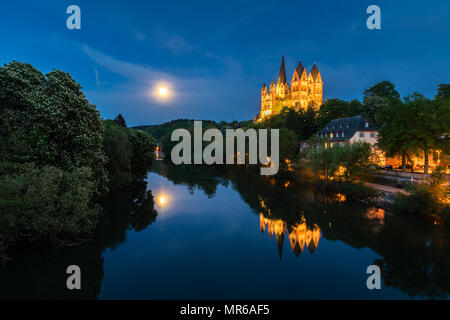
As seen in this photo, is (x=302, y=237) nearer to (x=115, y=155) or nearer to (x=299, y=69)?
(x=115, y=155)

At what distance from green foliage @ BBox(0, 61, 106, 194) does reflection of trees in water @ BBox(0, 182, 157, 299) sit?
5216 millimetres

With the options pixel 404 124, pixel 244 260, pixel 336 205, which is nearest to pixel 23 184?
pixel 244 260

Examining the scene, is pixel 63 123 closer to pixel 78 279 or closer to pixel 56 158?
pixel 56 158

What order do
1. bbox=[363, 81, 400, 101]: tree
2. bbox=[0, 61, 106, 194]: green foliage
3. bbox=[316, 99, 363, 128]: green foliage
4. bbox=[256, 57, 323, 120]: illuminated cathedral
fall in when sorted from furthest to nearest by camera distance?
bbox=[256, 57, 323, 120]: illuminated cathedral → bbox=[316, 99, 363, 128]: green foliage → bbox=[363, 81, 400, 101]: tree → bbox=[0, 61, 106, 194]: green foliage

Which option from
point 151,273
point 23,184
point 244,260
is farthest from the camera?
point 244,260

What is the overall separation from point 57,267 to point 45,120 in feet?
30.6

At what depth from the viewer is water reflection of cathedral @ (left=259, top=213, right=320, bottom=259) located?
57.8 ft

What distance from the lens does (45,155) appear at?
1638 cm

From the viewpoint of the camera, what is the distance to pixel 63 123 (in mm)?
17688

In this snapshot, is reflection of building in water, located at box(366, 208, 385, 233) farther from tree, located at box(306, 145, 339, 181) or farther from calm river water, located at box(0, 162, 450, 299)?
tree, located at box(306, 145, 339, 181)

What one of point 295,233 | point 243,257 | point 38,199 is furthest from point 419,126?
point 38,199

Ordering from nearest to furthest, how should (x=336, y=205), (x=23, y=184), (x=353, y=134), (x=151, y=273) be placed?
1. (x=23, y=184)
2. (x=151, y=273)
3. (x=336, y=205)
4. (x=353, y=134)

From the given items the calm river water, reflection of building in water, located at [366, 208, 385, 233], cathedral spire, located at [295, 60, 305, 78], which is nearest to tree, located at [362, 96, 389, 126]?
reflection of building in water, located at [366, 208, 385, 233]
